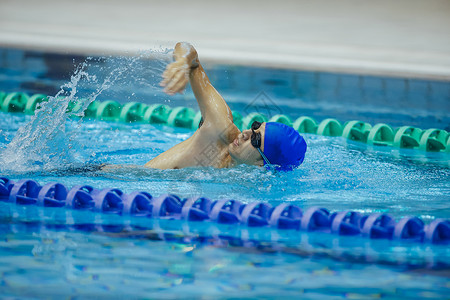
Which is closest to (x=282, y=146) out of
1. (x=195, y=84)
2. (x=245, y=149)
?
(x=245, y=149)

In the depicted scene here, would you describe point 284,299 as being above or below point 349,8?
below

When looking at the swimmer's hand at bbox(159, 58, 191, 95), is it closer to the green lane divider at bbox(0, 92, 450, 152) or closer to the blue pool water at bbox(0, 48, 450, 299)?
the blue pool water at bbox(0, 48, 450, 299)

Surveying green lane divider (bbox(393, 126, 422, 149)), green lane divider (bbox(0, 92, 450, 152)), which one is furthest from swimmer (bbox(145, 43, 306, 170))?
green lane divider (bbox(393, 126, 422, 149))

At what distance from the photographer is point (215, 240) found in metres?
2.78

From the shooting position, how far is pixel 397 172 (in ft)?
14.3

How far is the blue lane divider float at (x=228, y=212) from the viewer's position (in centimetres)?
290

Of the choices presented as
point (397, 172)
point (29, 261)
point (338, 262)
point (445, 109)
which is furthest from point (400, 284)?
point (445, 109)

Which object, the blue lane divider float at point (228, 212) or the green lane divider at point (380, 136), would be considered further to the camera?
the green lane divider at point (380, 136)

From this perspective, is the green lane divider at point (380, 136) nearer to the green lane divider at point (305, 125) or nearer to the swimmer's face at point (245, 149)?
the green lane divider at point (305, 125)

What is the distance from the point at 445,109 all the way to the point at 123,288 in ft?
17.2

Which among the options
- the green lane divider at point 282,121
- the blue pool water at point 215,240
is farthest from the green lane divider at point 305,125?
the blue pool water at point 215,240

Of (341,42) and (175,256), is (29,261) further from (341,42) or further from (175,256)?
(341,42)

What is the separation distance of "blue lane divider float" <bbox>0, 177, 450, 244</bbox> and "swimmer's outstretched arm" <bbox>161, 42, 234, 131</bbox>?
0.61 meters

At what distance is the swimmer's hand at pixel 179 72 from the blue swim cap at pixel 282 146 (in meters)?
0.54
